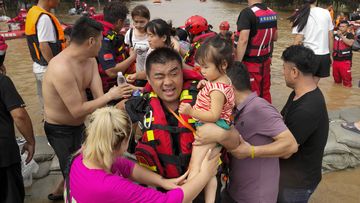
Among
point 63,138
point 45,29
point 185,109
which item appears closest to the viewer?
point 185,109

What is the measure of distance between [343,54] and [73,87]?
24.6 ft

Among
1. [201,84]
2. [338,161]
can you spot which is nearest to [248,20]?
[338,161]

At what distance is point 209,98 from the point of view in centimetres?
207

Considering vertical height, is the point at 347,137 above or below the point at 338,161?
above

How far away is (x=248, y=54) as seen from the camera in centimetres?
472

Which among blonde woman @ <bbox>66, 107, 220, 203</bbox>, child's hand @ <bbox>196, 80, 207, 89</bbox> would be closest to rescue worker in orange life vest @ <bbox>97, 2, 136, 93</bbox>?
child's hand @ <bbox>196, 80, 207, 89</bbox>

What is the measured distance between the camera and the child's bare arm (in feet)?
6.56

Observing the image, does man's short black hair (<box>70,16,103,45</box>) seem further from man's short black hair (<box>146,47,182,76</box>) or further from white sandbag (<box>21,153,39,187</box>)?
white sandbag (<box>21,153,39,187</box>)

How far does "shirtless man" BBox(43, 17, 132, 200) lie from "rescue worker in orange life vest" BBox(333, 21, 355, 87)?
707cm

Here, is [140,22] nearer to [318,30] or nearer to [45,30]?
[45,30]

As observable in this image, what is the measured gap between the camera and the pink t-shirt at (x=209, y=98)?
2062 millimetres

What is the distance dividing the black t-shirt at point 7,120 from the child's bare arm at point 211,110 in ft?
4.88

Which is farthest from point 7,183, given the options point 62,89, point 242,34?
point 242,34

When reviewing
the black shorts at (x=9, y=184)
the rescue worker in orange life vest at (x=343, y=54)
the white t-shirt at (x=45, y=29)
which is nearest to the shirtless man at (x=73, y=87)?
the black shorts at (x=9, y=184)
